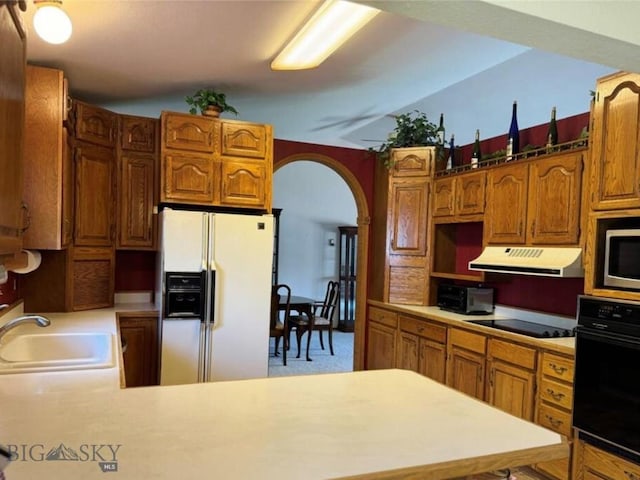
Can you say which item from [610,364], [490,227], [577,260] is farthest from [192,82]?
[610,364]

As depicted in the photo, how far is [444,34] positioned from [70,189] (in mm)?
2778

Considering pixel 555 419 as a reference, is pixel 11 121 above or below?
above

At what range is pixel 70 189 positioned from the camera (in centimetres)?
313

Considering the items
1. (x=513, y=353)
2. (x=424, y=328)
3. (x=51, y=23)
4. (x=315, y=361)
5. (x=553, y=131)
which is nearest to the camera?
(x=51, y=23)

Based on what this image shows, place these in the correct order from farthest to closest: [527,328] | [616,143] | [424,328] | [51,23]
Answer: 1. [424,328]
2. [527,328]
3. [616,143]
4. [51,23]

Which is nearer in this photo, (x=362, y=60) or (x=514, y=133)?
(x=362, y=60)

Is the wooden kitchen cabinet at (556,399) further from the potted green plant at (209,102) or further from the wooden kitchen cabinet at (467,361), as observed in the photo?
the potted green plant at (209,102)

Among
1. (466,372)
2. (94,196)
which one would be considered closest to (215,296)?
(94,196)

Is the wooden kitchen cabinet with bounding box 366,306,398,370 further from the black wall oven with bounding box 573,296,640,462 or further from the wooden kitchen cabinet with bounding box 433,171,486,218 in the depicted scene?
the black wall oven with bounding box 573,296,640,462

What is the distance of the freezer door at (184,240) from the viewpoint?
3289 millimetres

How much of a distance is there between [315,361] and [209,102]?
3.44 m

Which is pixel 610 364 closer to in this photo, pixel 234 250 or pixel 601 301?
pixel 601 301

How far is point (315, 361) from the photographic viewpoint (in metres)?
5.58

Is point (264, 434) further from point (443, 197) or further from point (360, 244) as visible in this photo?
point (360, 244)
